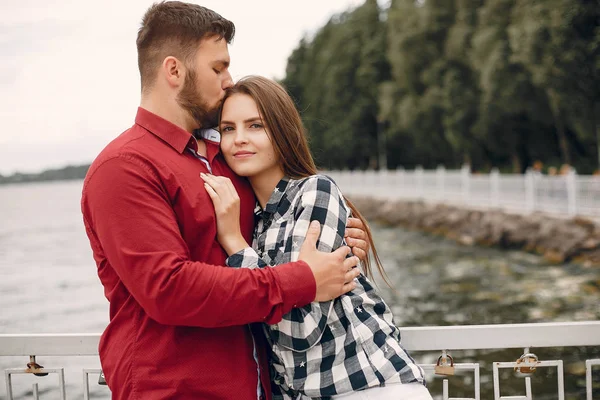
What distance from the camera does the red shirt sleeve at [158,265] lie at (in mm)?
1604

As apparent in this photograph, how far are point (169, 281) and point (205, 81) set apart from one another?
2.26 feet

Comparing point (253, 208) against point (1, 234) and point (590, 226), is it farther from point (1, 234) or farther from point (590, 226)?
point (1, 234)

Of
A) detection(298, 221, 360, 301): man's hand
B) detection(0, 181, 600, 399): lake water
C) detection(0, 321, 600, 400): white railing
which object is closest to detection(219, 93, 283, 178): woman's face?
detection(298, 221, 360, 301): man's hand

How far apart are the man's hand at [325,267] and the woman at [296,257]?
4 centimetres

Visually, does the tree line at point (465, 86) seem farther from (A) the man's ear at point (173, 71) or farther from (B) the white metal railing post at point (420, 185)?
(A) the man's ear at point (173, 71)

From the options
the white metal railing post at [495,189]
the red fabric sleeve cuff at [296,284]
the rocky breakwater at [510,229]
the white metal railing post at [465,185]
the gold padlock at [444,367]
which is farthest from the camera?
the white metal railing post at [465,185]

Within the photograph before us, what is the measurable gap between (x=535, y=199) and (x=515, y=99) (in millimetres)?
5358

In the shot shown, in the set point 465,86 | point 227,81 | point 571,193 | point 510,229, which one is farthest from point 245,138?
point 465,86

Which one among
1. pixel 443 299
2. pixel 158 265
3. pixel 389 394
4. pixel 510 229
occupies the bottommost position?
pixel 443 299

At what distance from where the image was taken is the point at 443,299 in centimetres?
1359

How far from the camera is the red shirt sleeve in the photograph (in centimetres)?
A: 160

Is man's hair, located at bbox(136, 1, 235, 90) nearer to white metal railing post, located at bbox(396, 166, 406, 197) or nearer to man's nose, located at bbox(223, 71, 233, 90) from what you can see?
man's nose, located at bbox(223, 71, 233, 90)

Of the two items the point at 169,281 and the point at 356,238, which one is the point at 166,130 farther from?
the point at 356,238

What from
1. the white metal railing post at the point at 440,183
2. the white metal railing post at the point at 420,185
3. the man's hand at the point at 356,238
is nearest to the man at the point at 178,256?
the man's hand at the point at 356,238
